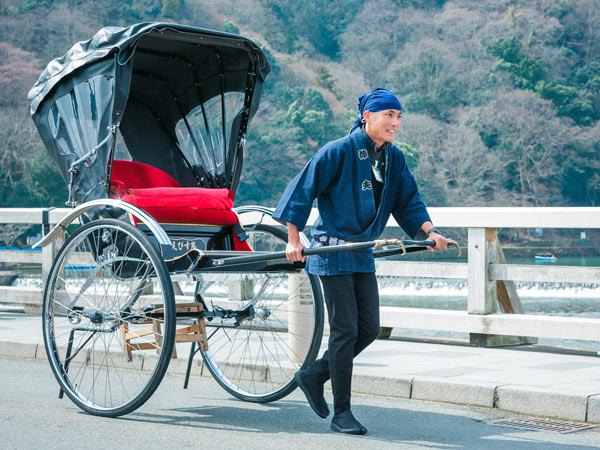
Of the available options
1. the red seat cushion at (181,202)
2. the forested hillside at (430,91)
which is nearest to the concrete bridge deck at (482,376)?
the red seat cushion at (181,202)

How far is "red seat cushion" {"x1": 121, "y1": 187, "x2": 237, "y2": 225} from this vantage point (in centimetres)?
607

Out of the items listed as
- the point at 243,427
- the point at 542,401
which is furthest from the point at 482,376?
the point at 243,427

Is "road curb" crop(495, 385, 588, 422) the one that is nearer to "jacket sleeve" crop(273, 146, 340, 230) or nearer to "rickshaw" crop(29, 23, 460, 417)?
"rickshaw" crop(29, 23, 460, 417)

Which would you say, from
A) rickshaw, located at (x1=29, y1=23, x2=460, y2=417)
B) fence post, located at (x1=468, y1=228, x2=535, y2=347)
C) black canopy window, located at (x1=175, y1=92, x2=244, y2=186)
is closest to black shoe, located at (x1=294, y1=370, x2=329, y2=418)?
rickshaw, located at (x1=29, y1=23, x2=460, y2=417)

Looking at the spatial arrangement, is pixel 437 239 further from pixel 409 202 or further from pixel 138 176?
pixel 138 176

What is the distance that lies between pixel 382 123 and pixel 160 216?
72.2 inches

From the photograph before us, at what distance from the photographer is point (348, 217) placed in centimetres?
501

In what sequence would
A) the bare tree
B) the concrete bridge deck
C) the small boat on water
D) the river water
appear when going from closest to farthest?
the concrete bridge deck, the river water, the small boat on water, the bare tree

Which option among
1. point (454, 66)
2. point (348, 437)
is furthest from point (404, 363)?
point (454, 66)

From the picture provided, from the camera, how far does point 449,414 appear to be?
568cm

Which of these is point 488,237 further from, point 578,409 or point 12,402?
point 12,402

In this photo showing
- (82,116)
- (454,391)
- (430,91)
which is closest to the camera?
(454,391)

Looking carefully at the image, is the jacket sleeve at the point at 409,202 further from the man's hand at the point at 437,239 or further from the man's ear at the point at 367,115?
the man's ear at the point at 367,115

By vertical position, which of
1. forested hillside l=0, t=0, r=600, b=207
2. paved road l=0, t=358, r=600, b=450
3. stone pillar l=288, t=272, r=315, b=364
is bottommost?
paved road l=0, t=358, r=600, b=450
